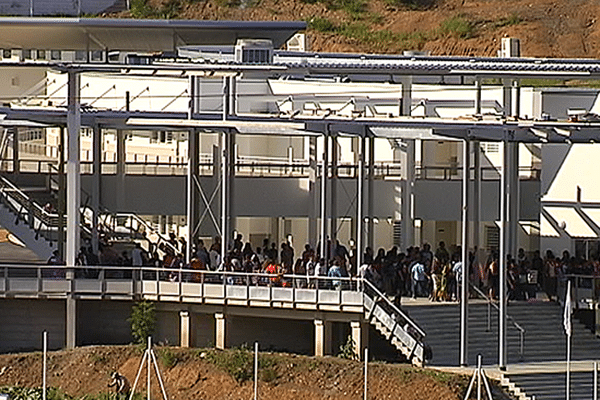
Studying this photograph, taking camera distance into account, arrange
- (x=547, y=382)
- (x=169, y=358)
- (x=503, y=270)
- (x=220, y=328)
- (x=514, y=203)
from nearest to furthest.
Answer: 1. (x=547, y=382)
2. (x=503, y=270)
3. (x=169, y=358)
4. (x=220, y=328)
5. (x=514, y=203)

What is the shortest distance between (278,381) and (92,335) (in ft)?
28.4

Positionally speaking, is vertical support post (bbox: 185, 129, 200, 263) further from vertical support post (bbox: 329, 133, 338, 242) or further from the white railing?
vertical support post (bbox: 329, 133, 338, 242)

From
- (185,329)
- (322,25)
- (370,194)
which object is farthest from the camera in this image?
(322,25)

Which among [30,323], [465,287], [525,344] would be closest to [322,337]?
[465,287]

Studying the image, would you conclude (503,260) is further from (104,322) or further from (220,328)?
(104,322)

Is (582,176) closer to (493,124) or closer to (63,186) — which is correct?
(493,124)

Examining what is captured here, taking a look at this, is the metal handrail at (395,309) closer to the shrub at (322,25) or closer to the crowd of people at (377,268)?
the crowd of people at (377,268)

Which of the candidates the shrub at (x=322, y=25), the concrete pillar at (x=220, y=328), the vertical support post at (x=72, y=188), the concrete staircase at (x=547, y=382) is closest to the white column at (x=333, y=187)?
the concrete pillar at (x=220, y=328)

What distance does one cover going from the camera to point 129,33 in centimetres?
6200

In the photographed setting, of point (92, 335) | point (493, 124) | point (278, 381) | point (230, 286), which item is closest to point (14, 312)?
point (92, 335)

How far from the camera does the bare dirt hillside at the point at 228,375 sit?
5156 centimetres

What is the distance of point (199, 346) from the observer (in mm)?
58375

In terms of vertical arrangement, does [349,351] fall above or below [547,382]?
above

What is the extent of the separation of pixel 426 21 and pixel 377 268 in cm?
7489
